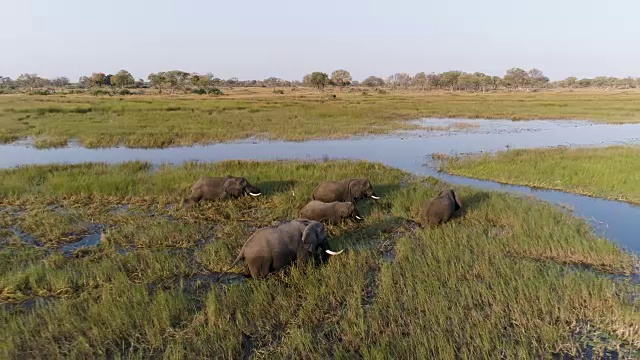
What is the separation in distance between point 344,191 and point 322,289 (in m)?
4.64

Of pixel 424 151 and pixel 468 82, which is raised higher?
pixel 468 82

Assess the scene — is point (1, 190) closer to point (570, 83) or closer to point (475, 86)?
point (475, 86)

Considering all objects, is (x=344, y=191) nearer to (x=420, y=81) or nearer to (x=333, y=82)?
(x=333, y=82)

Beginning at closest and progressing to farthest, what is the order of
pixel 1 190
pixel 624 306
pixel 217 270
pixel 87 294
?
pixel 624 306 < pixel 87 294 < pixel 217 270 < pixel 1 190

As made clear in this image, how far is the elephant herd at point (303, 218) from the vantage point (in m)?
6.27

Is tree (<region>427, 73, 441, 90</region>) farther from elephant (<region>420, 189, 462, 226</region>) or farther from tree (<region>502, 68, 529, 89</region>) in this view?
elephant (<region>420, 189, 462, 226</region>)

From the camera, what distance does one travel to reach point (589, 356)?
4566mm

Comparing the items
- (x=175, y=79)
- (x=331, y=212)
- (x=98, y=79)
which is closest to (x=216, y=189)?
(x=331, y=212)

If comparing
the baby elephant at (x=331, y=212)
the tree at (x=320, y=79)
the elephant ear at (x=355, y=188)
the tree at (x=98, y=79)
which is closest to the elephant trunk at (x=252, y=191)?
the baby elephant at (x=331, y=212)

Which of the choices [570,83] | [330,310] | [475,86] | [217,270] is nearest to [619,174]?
[330,310]

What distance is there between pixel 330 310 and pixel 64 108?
3742 cm

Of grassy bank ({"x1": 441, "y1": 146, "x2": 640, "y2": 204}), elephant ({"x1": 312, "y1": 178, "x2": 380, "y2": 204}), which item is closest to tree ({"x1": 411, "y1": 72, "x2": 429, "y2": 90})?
grassy bank ({"x1": 441, "y1": 146, "x2": 640, "y2": 204})

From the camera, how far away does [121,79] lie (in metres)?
87.3

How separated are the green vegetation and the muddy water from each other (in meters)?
1.45
